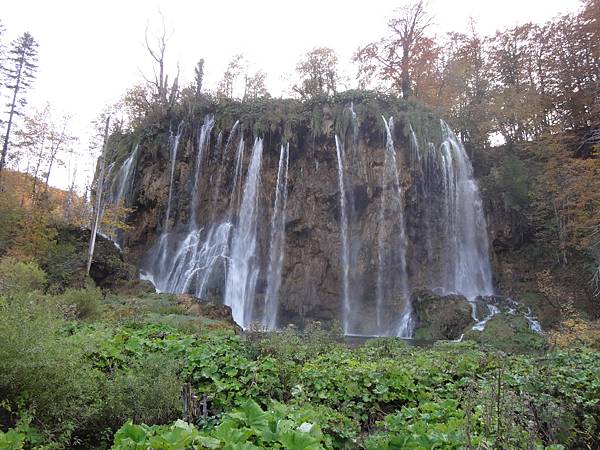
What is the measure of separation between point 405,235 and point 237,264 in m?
8.69

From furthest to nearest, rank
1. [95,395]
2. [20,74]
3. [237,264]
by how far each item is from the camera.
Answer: [20,74], [237,264], [95,395]

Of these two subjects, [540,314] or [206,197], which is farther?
[206,197]

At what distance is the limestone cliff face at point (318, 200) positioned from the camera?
20984mm

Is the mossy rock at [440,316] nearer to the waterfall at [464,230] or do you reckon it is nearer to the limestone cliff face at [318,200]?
the limestone cliff face at [318,200]

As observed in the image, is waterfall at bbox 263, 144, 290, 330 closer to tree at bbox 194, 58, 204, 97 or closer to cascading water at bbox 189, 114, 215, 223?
cascading water at bbox 189, 114, 215, 223

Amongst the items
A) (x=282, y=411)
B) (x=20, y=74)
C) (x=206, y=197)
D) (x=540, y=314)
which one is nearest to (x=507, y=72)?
(x=540, y=314)

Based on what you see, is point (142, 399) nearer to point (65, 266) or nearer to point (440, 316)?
point (440, 316)

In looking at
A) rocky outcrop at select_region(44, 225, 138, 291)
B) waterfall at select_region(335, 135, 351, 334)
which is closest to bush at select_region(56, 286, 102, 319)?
rocky outcrop at select_region(44, 225, 138, 291)

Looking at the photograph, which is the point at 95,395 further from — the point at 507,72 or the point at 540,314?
the point at 507,72

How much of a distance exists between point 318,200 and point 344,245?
279cm

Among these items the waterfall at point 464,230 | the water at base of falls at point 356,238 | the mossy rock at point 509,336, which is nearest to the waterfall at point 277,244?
the water at base of falls at point 356,238

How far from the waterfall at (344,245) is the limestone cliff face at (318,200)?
101 mm

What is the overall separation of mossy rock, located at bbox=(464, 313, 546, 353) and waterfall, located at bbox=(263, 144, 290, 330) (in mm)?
9387

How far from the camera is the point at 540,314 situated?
18.0 meters
